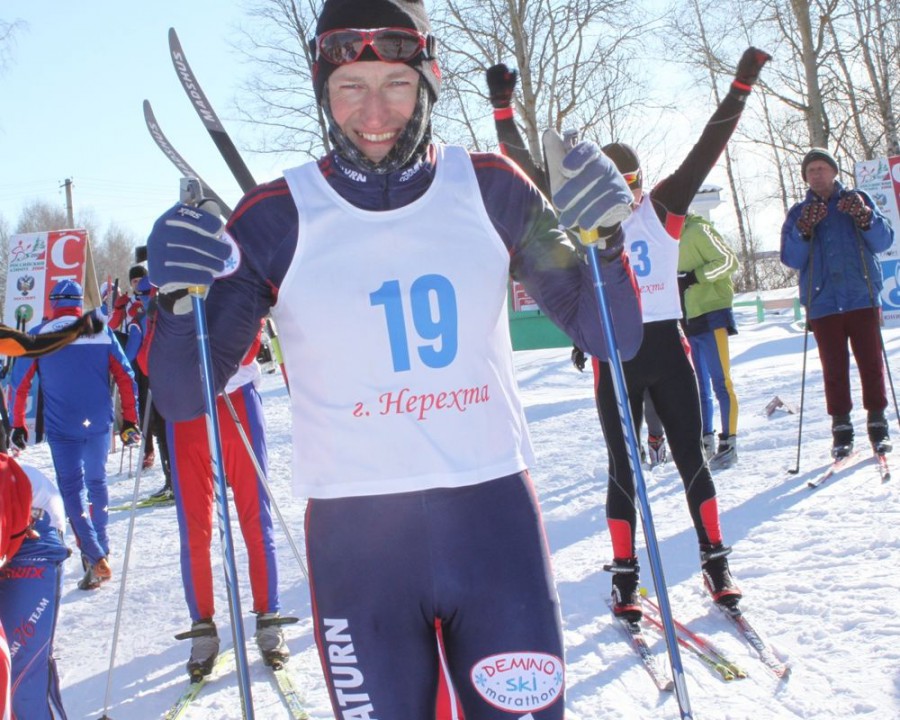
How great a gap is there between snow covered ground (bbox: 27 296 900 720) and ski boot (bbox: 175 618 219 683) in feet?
0.35

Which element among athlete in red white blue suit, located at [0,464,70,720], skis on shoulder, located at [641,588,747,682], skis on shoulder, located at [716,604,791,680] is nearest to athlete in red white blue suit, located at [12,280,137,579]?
athlete in red white blue suit, located at [0,464,70,720]

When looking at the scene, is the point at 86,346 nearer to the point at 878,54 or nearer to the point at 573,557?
the point at 573,557

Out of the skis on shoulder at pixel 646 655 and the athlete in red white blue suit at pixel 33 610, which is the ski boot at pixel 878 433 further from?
the athlete in red white blue suit at pixel 33 610

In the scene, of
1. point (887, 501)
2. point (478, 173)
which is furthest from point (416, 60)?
point (887, 501)

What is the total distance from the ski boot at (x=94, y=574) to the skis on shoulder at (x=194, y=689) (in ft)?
6.12

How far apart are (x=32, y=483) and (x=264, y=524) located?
1277mm

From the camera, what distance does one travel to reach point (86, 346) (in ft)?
19.2

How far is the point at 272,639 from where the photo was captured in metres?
3.79

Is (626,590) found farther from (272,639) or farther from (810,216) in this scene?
(810,216)

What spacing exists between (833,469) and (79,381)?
5.39 meters

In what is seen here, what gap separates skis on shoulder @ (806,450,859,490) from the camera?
5652 mm

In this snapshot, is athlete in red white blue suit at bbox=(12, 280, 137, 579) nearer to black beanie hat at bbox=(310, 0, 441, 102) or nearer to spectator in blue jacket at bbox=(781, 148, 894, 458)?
black beanie hat at bbox=(310, 0, 441, 102)

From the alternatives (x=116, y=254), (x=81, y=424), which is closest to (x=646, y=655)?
(x=81, y=424)

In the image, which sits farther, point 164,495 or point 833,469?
point 164,495
